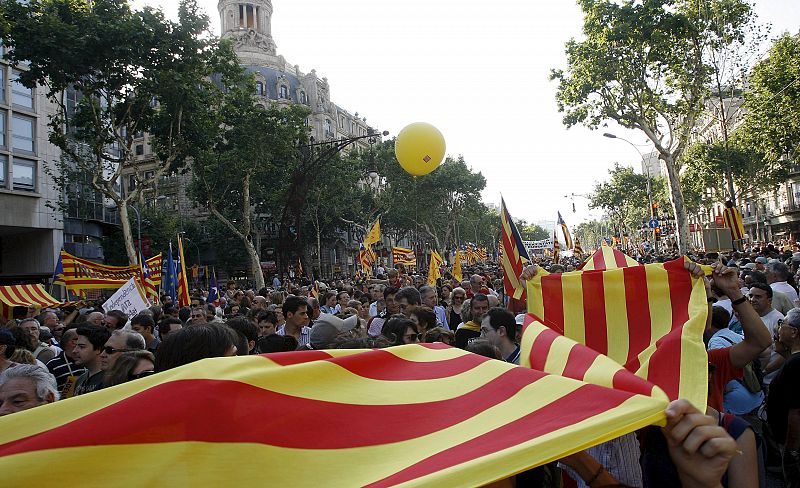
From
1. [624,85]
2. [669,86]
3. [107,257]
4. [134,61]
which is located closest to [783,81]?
[669,86]

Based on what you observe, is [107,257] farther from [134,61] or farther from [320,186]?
[134,61]

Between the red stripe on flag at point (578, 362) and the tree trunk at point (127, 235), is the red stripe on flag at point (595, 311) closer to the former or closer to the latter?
the red stripe on flag at point (578, 362)

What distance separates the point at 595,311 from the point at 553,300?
0.28m

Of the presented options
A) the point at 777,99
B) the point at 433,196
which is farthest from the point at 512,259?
the point at 433,196

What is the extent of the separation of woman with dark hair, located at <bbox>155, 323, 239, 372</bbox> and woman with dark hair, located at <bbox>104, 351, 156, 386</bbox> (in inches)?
33.5

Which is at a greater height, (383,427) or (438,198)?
(438,198)

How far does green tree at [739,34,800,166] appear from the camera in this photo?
27562 millimetres

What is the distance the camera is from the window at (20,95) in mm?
29812

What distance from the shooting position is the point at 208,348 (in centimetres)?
286

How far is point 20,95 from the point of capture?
1192 inches

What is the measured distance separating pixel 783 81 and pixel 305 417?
3299 centimetres

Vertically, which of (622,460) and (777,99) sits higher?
(777,99)

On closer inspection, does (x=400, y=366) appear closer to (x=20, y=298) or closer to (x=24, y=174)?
(x=20, y=298)

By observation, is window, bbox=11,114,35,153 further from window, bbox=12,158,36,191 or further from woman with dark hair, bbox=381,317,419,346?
woman with dark hair, bbox=381,317,419,346
